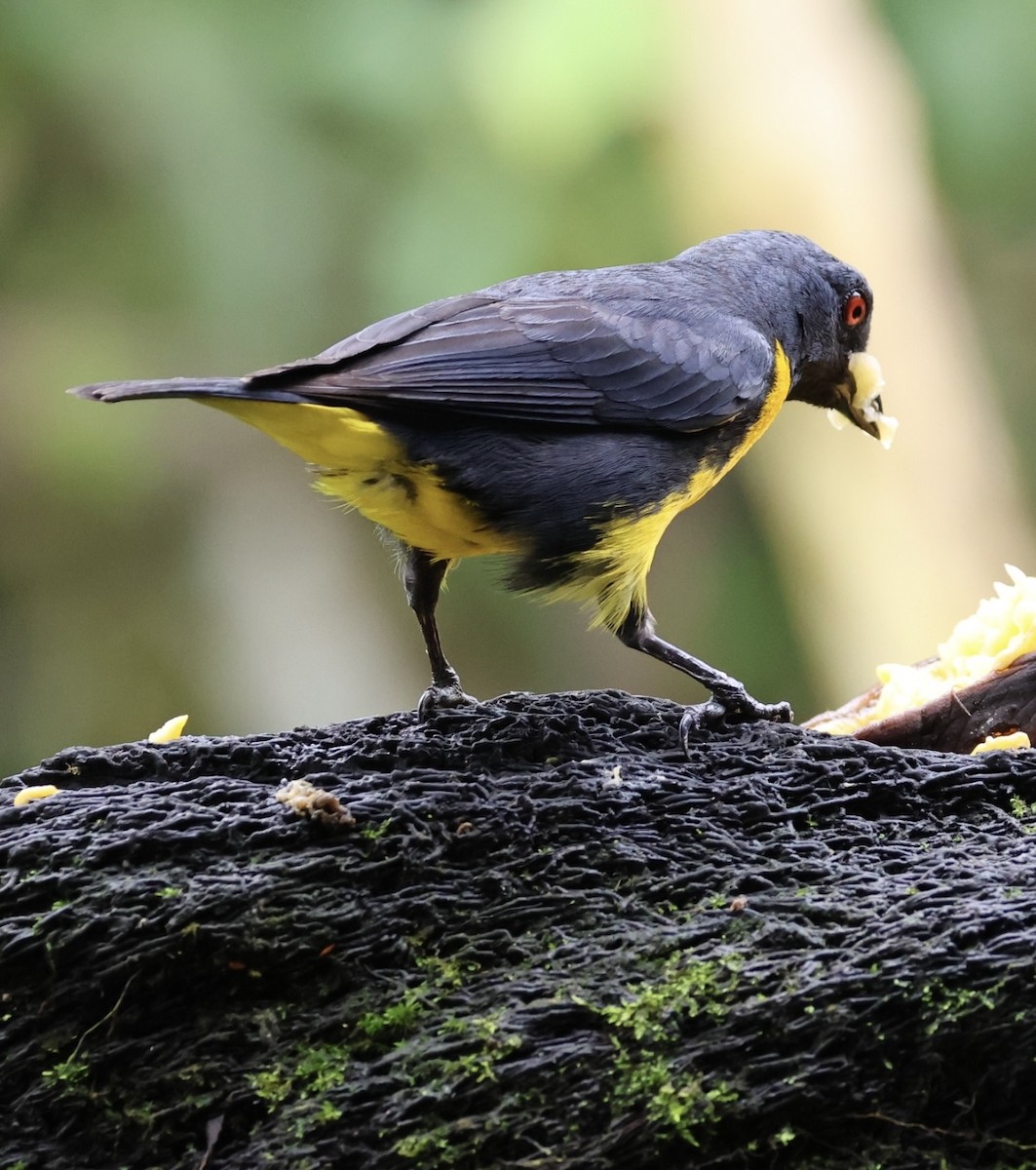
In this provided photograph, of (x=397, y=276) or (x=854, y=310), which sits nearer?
(x=854, y=310)

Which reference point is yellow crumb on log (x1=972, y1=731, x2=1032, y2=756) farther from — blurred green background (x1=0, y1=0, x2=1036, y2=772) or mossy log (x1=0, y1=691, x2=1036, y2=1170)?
blurred green background (x1=0, y1=0, x2=1036, y2=772)

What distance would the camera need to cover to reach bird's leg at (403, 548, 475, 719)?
3801 millimetres

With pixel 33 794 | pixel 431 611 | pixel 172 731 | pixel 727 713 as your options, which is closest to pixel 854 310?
pixel 727 713

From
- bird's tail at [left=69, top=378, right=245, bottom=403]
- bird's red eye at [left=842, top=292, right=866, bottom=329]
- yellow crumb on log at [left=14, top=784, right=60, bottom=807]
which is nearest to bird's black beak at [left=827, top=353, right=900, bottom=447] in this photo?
bird's red eye at [left=842, top=292, right=866, bottom=329]

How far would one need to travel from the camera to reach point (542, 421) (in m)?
3.39

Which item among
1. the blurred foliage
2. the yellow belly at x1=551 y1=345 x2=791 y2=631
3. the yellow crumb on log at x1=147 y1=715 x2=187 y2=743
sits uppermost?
the blurred foliage

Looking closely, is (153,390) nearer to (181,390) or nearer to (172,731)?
(181,390)

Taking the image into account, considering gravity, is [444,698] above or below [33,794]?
below

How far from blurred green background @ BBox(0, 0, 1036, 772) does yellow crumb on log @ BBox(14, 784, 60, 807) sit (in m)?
5.23

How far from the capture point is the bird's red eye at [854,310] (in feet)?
14.3

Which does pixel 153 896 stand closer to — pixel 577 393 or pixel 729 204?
pixel 577 393

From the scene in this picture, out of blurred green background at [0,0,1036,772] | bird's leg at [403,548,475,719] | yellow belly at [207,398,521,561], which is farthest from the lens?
blurred green background at [0,0,1036,772]

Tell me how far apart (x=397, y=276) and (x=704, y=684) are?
529 centimetres

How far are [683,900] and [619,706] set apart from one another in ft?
2.81
